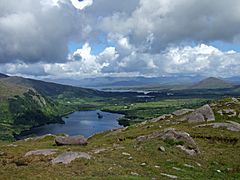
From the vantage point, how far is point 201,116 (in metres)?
67.9

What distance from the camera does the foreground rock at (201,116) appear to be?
67.2 metres

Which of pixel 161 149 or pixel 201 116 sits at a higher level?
pixel 201 116

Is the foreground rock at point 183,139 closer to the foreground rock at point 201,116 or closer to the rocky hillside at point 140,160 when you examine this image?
the rocky hillside at point 140,160

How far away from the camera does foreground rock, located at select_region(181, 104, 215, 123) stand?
67.2 meters

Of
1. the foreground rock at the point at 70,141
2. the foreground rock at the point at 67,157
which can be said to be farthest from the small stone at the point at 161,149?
the foreground rock at the point at 70,141

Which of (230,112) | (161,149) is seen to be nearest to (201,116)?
(230,112)

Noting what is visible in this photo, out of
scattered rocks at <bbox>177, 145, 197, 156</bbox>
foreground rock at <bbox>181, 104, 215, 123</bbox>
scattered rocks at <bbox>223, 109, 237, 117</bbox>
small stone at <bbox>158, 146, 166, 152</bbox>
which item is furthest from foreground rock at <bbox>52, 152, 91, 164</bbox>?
scattered rocks at <bbox>223, 109, 237, 117</bbox>

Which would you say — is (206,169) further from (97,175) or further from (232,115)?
(232,115)

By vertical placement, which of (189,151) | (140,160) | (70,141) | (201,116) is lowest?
(70,141)

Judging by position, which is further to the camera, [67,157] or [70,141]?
[70,141]

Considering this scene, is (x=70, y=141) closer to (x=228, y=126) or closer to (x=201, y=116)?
(x=228, y=126)

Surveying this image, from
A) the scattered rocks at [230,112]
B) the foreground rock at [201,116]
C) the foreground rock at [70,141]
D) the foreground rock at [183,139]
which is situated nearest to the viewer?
the foreground rock at [183,139]

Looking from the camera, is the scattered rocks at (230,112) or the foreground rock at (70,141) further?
the scattered rocks at (230,112)

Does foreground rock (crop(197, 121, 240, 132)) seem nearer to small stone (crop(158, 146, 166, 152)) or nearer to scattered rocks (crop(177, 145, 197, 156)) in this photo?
scattered rocks (crop(177, 145, 197, 156))
